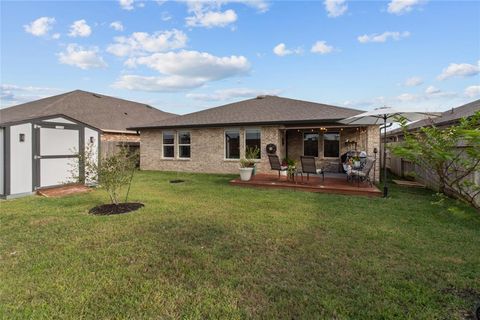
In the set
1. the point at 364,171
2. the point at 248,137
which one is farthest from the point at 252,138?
the point at 364,171

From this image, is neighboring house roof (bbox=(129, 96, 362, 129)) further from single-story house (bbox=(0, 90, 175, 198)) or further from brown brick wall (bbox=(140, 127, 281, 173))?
single-story house (bbox=(0, 90, 175, 198))

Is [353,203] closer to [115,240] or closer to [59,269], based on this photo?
[115,240]

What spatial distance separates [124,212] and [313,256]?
4480 millimetres

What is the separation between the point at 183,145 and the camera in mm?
14734

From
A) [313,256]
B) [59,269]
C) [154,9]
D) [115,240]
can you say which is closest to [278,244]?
[313,256]

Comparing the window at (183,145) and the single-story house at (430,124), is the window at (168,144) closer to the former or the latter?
the window at (183,145)

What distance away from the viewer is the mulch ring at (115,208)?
236 inches

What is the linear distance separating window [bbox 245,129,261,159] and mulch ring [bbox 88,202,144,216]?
7.38 m

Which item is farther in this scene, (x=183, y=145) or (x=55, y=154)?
(x=183, y=145)

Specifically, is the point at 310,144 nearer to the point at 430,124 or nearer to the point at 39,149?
the point at 430,124

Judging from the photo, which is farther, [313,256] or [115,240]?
[115,240]

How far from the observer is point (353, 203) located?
23.0 ft

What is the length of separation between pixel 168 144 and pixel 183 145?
3.57 ft

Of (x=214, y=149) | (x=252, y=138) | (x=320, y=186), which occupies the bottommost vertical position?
(x=320, y=186)
